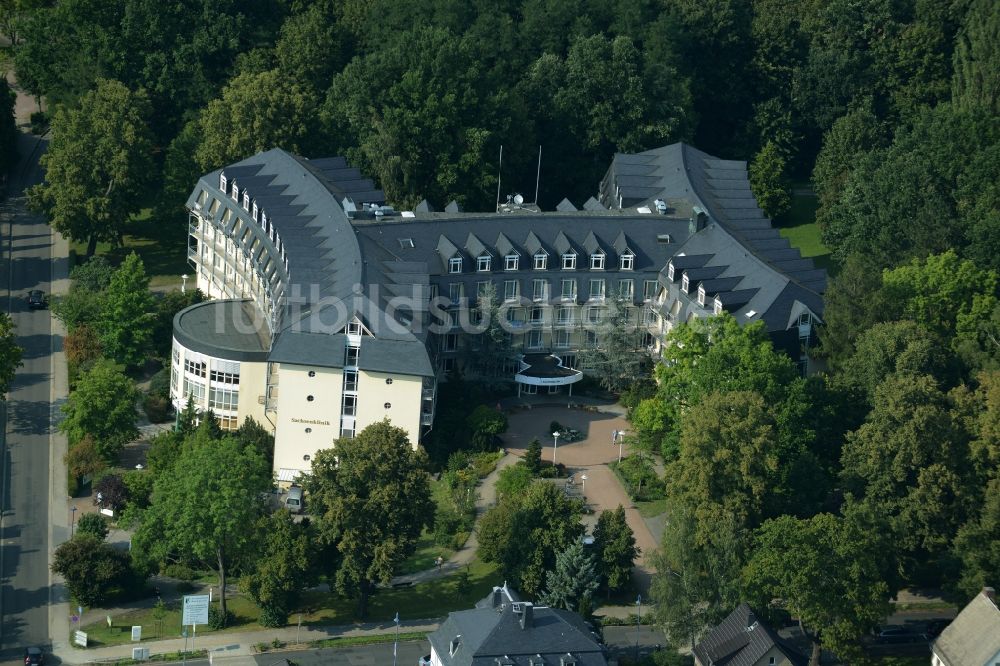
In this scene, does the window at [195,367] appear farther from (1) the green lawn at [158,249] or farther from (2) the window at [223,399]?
(1) the green lawn at [158,249]

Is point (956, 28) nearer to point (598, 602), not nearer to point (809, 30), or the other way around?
point (809, 30)

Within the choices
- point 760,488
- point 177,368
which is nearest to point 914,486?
point 760,488

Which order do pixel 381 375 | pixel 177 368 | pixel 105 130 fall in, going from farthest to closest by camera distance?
pixel 105 130 < pixel 177 368 < pixel 381 375

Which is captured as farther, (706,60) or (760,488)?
(706,60)

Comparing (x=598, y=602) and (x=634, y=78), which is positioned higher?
(x=634, y=78)

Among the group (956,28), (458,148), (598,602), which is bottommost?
(598,602)

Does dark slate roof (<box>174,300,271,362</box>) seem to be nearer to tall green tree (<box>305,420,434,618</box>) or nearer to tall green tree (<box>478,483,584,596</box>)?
tall green tree (<box>305,420,434,618</box>)

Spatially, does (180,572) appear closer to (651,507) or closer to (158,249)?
(651,507)
